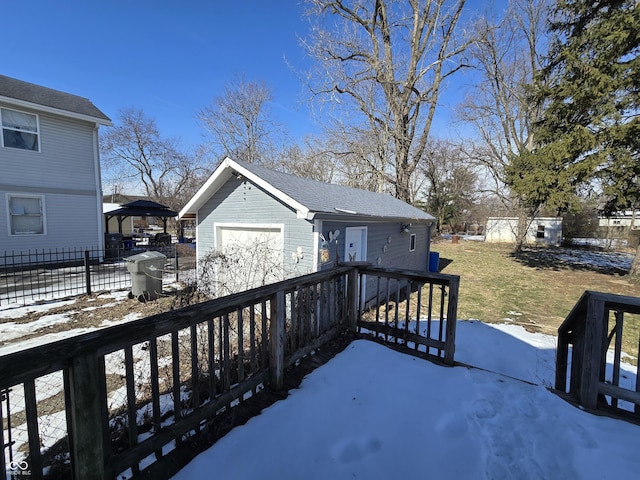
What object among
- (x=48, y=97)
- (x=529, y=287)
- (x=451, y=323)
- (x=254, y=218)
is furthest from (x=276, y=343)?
(x=48, y=97)

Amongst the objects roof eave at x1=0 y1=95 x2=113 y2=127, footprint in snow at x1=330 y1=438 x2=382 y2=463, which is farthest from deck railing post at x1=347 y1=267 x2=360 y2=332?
roof eave at x1=0 y1=95 x2=113 y2=127

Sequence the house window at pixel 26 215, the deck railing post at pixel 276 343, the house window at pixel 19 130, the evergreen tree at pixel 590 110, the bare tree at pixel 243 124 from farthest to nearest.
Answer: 1. the bare tree at pixel 243 124
2. the house window at pixel 26 215
3. the house window at pixel 19 130
4. the evergreen tree at pixel 590 110
5. the deck railing post at pixel 276 343

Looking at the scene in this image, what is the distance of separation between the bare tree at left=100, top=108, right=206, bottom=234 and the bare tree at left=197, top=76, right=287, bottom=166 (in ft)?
15.4

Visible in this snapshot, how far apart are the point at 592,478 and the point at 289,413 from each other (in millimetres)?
1990

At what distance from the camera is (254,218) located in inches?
282

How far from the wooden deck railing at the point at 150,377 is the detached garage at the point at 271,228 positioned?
217cm

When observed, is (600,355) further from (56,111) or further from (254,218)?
(56,111)

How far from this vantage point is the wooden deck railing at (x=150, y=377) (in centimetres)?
143

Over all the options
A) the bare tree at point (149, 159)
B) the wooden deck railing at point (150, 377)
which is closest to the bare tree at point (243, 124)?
the bare tree at point (149, 159)

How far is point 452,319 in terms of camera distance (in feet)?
10.3

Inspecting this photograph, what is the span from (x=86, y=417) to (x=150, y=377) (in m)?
1.31

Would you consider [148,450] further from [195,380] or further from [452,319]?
[452,319]

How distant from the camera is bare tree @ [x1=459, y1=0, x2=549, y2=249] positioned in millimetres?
16016

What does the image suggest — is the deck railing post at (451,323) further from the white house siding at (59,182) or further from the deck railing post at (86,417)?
the white house siding at (59,182)
